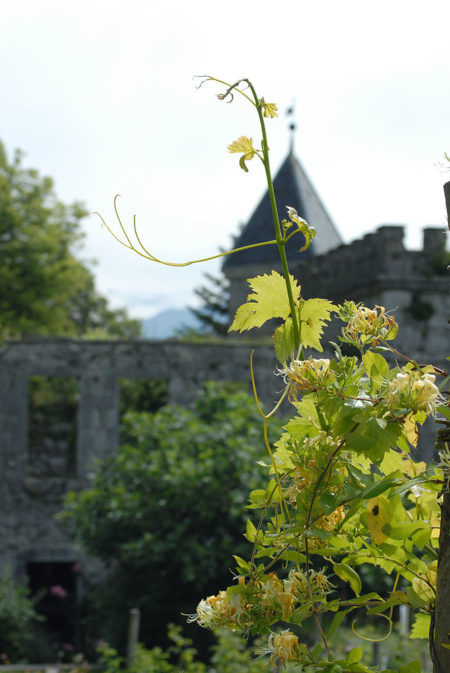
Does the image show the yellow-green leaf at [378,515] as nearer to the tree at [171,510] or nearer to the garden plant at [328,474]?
the garden plant at [328,474]

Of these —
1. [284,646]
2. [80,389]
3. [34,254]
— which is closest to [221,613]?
[284,646]

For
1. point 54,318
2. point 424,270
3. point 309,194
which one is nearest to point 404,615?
point 424,270

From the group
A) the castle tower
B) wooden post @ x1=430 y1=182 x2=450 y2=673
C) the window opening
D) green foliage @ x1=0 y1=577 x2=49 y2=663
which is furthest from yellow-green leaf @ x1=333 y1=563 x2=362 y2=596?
the window opening

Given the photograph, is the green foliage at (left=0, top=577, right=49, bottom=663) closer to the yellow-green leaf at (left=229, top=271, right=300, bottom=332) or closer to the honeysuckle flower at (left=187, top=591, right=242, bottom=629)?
the honeysuckle flower at (left=187, top=591, right=242, bottom=629)

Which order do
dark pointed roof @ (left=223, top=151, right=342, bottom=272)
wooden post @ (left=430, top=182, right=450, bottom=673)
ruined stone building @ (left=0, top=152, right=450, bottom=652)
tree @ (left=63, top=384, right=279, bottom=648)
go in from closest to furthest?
wooden post @ (left=430, top=182, right=450, bottom=673)
tree @ (left=63, top=384, right=279, bottom=648)
ruined stone building @ (left=0, top=152, right=450, bottom=652)
dark pointed roof @ (left=223, top=151, right=342, bottom=272)

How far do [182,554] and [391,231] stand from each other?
586 cm

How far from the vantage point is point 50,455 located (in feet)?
62.7

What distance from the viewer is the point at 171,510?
373 inches

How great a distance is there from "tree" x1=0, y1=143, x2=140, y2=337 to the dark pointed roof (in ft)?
26.8

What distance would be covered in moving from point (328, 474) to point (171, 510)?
854 centimetres

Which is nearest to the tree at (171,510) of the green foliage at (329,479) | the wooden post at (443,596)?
the green foliage at (329,479)

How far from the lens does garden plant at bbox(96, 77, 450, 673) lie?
1118 millimetres

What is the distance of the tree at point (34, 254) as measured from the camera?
2366 centimetres

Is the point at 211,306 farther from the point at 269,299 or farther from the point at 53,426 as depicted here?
the point at 269,299
